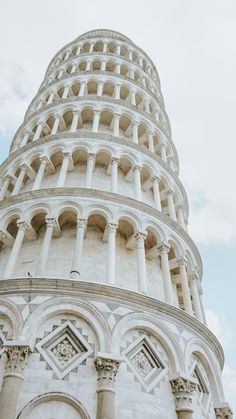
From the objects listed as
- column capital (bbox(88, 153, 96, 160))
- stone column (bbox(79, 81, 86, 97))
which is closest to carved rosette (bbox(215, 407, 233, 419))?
column capital (bbox(88, 153, 96, 160))

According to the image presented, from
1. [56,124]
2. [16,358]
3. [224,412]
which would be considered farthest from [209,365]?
[56,124]

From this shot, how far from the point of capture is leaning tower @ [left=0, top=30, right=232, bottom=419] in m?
9.43

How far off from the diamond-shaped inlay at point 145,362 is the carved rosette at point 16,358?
2.57 meters

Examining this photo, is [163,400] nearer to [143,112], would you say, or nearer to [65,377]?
[65,377]

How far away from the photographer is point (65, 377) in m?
9.43

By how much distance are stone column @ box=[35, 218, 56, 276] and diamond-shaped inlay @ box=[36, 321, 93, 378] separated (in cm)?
197

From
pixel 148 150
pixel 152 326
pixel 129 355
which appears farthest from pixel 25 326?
pixel 148 150

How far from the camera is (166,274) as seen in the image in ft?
42.9

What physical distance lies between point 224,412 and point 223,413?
0.04m

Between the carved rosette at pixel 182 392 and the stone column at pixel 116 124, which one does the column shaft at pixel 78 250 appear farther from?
the stone column at pixel 116 124

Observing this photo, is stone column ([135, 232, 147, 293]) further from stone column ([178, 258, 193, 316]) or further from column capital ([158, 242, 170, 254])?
stone column ([178, 258, 193, 316])

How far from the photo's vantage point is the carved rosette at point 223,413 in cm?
1154

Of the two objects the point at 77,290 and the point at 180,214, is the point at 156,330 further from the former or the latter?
the point at 180,214

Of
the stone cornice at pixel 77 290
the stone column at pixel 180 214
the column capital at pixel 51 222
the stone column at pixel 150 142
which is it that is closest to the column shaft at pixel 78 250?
the stone cornice at pixel 77 290
